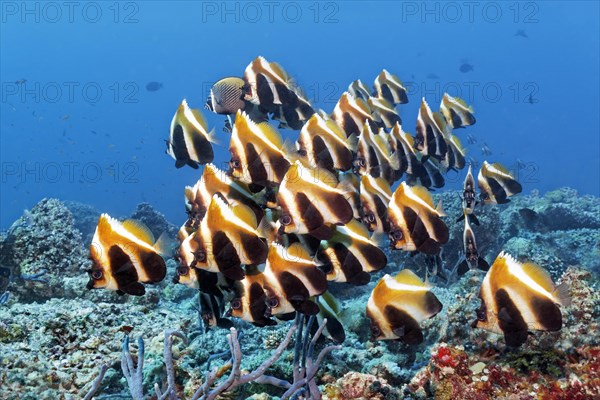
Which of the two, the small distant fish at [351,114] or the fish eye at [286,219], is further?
the small distant fish at [351,114]

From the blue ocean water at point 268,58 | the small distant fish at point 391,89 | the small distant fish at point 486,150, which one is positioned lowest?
the small distant fish at point 486,150

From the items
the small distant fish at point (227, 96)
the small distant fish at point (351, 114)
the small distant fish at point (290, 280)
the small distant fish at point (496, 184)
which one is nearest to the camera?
the small distant fish at point (290, 280)

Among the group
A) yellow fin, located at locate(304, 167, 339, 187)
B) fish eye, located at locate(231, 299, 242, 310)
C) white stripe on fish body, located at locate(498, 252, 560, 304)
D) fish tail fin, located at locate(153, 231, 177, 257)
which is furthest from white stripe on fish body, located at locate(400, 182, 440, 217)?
fish tail fin, located at locate(153, 231, 177, 257)

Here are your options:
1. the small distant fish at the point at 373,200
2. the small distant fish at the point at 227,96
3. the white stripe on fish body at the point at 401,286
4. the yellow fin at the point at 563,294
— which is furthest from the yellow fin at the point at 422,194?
the small distant fish at the point at 227,96

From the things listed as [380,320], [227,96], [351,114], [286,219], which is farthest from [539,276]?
[227,96]

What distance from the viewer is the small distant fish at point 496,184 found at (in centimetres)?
559

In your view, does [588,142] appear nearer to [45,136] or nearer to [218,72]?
[218,72]

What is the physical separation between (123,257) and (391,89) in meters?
5.01

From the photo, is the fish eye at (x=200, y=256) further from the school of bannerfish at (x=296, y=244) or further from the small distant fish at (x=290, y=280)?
the small distant fish at (x=290, y=280)

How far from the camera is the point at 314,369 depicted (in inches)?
118

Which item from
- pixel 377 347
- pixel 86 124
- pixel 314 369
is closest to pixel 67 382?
pixel 314 369

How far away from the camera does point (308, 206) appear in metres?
3.12

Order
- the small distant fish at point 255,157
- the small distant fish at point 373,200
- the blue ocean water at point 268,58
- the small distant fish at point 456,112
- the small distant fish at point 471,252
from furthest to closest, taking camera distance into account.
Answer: the blue ocean water at point 268,58
the small distant fish at point 456,112
the small distant fish at point 471,252
the small distant fish at point 373,200
the small distant fish at point 255,157

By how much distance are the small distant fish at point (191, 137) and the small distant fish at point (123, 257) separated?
1.32 meters
